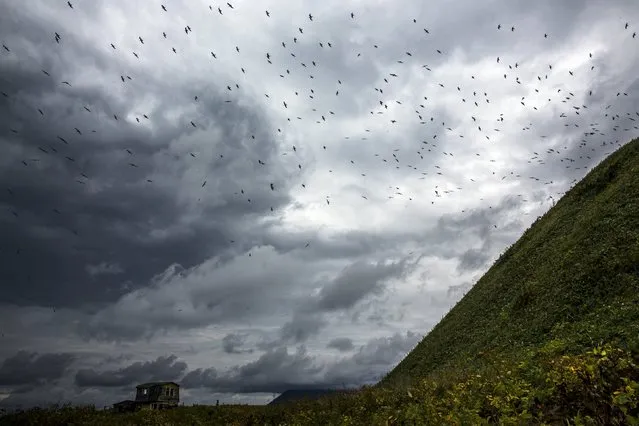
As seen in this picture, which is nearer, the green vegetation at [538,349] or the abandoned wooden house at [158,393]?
the green vegetation at [538,349]

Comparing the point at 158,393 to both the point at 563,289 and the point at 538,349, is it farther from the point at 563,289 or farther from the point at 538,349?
the point at 538,349

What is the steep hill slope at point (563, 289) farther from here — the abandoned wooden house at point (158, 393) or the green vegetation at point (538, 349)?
the abandoned wooden house at point (158, 393)

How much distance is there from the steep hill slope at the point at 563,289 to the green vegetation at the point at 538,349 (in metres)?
0.10

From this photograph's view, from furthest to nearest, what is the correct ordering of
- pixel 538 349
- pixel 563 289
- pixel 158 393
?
pixel 158 393 < pixel 563 289 < pixel 538 349

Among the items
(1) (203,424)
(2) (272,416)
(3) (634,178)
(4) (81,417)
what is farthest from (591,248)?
(4) (81,417)

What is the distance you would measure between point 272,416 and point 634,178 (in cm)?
3219

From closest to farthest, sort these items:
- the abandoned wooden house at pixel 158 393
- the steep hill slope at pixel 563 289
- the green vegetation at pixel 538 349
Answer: the green vegetation at pixel 538 349, the steep hill slope at pixel 563 289, the abandoned wooden house at pixel 158 393

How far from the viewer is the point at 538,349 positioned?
22047 millimetres

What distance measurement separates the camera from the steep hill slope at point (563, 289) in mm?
22672

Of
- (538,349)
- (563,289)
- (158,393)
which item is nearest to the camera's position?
(538,349)

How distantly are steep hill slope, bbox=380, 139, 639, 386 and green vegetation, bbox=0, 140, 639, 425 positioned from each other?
103 mm

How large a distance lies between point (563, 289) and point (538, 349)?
791 centimetres

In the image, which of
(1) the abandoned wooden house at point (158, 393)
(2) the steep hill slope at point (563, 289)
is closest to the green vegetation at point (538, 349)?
(2) the steep hill slope at point (563, 289)

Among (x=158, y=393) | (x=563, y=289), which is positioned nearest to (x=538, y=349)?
(x=563, y=289)
